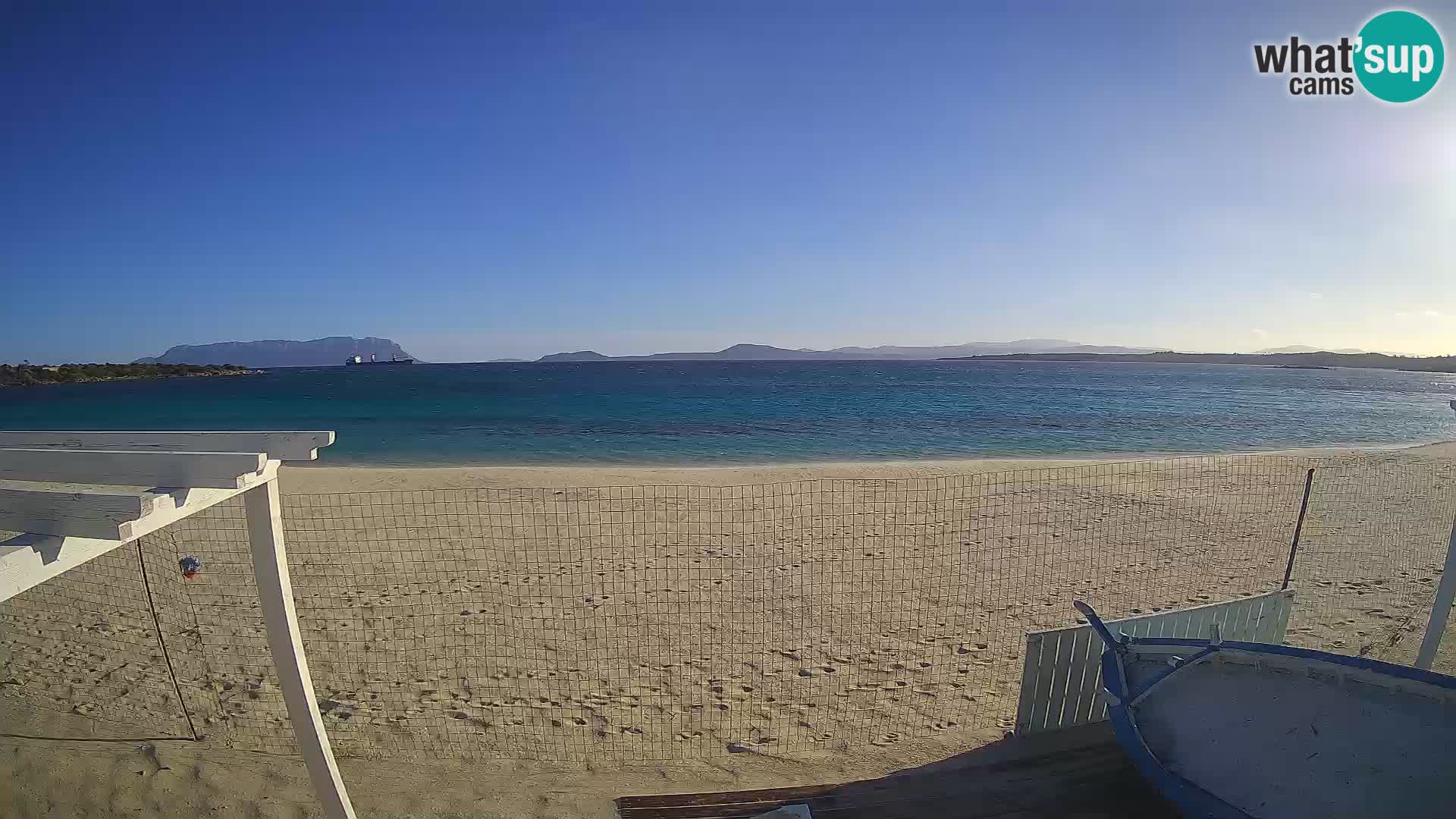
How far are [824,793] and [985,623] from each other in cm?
398

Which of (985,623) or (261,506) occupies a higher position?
(261,506)

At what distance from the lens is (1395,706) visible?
12.1ft

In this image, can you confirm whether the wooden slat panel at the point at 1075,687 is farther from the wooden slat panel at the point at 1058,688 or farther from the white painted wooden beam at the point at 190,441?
the white painted wooden beam at the point at 190,441

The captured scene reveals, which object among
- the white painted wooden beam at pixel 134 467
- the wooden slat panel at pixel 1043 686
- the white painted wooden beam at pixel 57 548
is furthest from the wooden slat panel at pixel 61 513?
the wooden slat panel at pixel 1043 686

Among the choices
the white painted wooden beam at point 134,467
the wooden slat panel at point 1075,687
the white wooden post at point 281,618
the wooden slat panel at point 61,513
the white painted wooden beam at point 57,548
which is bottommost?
the wooden slat panel at point 1075,687

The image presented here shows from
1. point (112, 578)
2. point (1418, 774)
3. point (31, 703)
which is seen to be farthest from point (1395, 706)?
point (112, 578)

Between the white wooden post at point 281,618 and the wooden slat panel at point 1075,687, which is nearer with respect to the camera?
the white wooden post at point 281,618

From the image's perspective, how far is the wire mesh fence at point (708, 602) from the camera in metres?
5.44

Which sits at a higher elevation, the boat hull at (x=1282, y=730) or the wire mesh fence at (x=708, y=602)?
the boat hull at (x=1282, y=730)

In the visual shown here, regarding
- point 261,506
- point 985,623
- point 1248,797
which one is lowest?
point 985,623

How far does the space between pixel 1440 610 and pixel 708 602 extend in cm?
618

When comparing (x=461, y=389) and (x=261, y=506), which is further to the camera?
(x=461, y=389)

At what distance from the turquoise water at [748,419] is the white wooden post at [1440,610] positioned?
1271 cm

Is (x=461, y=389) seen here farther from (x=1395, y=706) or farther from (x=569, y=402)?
(x=1395, y=706)
